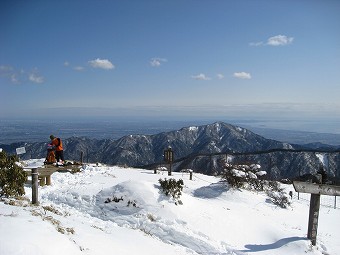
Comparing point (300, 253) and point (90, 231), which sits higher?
point (90, 231)

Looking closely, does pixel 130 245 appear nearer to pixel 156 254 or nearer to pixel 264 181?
pixel 156 254

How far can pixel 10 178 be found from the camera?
10.7 metres

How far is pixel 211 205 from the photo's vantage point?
12.9 meters

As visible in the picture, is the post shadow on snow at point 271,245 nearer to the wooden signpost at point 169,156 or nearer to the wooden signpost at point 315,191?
the wooden signpost at point 315,191

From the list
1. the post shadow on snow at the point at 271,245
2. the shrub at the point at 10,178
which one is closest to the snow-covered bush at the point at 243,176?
the post shadow on snow at the point at 271,245

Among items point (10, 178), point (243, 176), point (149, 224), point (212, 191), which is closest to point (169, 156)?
point (212, 191)

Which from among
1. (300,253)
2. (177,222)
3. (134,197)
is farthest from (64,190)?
(300,253)

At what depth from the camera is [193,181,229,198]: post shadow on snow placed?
15.4 meters

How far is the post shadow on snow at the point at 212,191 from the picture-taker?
605 inches

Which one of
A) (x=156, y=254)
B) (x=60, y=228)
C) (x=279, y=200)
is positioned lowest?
(x=279, y=200)

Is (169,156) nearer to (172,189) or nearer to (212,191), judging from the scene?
(212,191)

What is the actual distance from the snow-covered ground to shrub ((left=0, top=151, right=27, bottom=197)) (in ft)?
3.58

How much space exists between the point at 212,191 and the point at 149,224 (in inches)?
245

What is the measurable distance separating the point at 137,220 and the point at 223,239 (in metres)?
2.93
